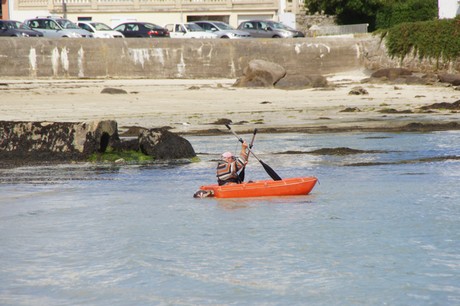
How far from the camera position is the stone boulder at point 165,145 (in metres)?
20.4

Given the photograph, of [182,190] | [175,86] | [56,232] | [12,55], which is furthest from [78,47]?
[56,232]

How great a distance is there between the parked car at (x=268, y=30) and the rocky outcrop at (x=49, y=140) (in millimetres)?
29142

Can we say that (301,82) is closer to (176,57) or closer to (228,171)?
(176,57)

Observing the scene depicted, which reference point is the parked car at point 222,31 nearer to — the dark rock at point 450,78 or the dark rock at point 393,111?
the dark rock at point 450,78

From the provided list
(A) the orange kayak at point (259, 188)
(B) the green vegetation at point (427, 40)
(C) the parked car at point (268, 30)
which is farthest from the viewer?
(C) the parked car at point (268, 30)

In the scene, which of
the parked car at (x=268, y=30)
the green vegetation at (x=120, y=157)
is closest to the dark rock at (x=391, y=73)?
the parked car at (x=268, y=30)

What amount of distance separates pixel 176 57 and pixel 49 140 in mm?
20057

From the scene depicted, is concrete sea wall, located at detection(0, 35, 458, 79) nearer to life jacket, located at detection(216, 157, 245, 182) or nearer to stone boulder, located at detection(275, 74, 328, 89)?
stone boulder, located at detection(275, 74, 328, 89)

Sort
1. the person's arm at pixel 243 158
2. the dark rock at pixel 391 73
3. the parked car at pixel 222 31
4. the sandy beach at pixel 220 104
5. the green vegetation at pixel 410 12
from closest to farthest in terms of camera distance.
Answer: the person's arm at pixel 243 158 < the sandy beach at pixel 220 104 < the dark rock at pixel 391 73 < the parked car at pixel 222 31 < the green vegetation at pixel 410 12

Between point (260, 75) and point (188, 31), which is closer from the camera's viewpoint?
point (260, 75)

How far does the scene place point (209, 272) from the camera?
37.6 ft

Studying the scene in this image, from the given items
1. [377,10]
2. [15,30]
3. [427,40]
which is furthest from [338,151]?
[377,10]

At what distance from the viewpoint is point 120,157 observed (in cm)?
2066

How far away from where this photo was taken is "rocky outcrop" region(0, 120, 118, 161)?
2028 centimetres
